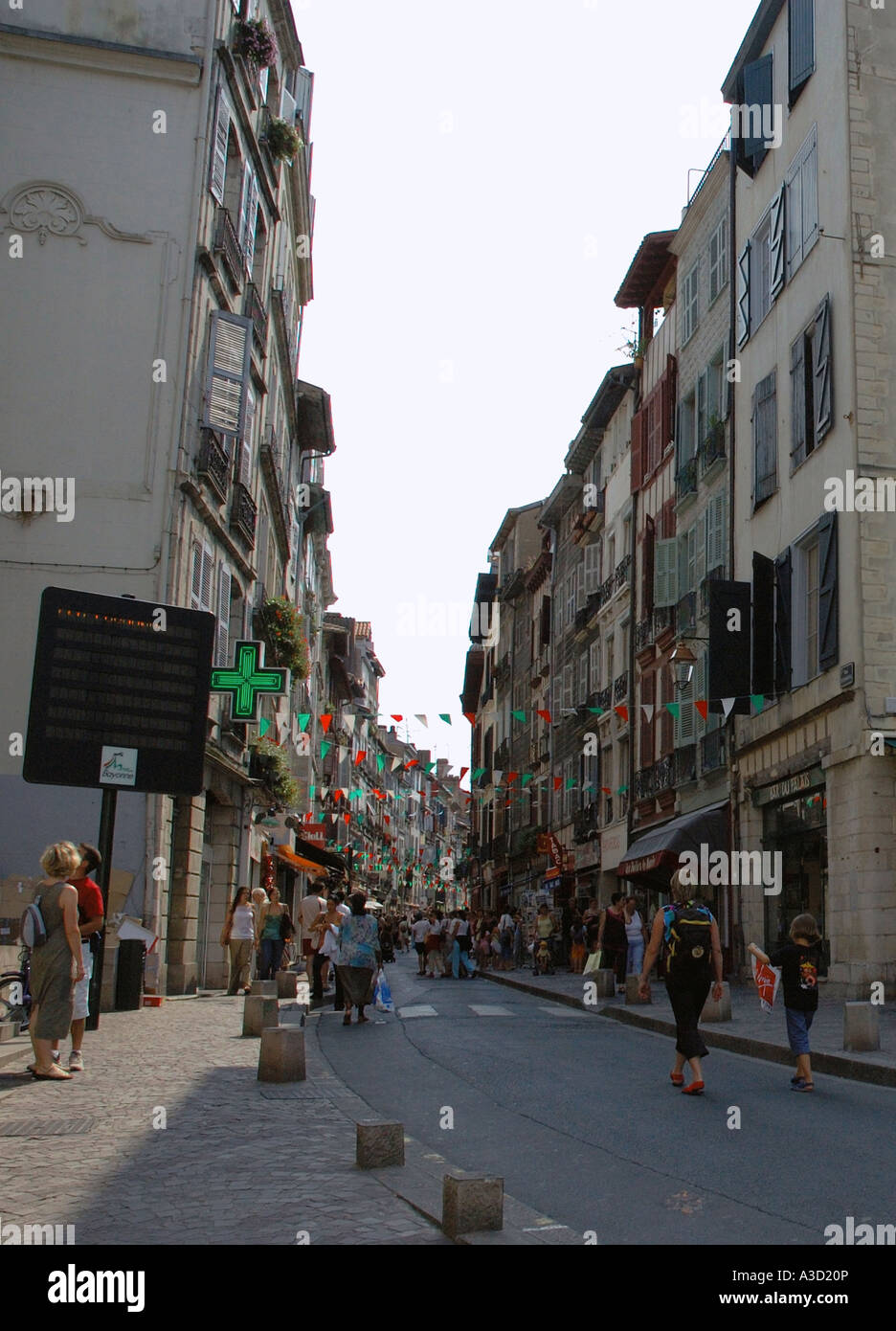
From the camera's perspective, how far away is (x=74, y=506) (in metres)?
20.9

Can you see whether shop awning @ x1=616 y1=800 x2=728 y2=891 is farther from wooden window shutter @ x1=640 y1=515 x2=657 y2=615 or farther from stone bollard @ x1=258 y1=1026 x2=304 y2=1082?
stone bollard @ x1=258 y1=1026 x2=304 y2=1082

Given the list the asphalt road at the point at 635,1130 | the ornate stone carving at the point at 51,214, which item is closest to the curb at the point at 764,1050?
the asphalt road at the point at 635,1130

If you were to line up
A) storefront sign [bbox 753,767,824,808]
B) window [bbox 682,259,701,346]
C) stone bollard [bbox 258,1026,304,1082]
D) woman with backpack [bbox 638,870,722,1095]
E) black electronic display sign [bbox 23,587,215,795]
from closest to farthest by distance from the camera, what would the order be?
stone bollard [bbox 258,1026,304,1082] → woman with backpack [bbox 638,870,722,1095] → black electronic display sign [bbox 23,587,215,795] → storefront sign [bbox 753,767,824,808] → window [bbox 682,259,701,346]

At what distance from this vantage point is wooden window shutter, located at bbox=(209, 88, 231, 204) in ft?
73.6

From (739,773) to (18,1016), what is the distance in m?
15.4

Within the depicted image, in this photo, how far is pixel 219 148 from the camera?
22.8m

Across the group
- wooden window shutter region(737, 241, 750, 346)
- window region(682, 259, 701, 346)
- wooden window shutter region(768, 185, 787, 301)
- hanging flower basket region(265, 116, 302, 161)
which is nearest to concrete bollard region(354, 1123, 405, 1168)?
wooden window shutter region(768, 185, 787, 301)

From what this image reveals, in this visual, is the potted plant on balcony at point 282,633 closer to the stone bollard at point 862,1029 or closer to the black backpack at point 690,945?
the stone bollard at point 862,1029

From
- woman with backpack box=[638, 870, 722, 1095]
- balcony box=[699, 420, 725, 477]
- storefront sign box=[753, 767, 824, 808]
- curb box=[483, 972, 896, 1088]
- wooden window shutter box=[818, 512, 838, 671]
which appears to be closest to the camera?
woman with backpack box=[638, 870, 722, 1095]

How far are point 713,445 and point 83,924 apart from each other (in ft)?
68.5

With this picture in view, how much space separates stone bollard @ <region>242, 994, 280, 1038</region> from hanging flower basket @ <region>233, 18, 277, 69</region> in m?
16.3

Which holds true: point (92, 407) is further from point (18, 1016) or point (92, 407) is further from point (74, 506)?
point (18, 1016)

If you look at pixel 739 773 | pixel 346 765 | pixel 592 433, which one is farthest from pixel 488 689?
pixel 739 773

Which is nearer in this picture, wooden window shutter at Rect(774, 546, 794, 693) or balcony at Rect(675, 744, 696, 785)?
wooden window shutter at Rect(774, 546, 794, 693)
